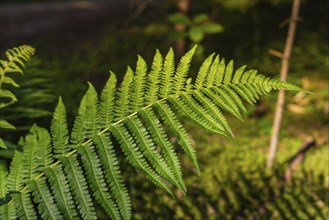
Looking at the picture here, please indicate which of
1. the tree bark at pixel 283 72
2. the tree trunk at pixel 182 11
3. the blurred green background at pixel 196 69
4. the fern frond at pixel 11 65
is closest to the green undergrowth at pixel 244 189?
the blurred green background at pixel 196 69

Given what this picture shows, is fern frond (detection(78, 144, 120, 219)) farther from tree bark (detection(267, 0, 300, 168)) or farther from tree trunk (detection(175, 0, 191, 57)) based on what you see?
tree trunk (detection(175, 0, 191, 57))

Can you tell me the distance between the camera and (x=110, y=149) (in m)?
1.95

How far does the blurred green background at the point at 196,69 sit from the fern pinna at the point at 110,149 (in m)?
0.32

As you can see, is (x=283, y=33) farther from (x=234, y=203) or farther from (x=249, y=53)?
(x=234, y=203)

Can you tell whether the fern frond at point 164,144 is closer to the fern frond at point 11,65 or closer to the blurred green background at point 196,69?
the blurred green background at point 196,69

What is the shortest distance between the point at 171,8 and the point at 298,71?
504 centimetres

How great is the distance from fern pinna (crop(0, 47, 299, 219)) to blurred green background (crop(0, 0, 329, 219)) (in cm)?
32

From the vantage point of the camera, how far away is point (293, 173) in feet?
13.7

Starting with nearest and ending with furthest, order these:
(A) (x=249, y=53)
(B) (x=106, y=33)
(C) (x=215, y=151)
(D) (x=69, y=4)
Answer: (C) (x=215, y=151) → (A) (x=249, y=53) → (B) (x=106, y=33) → (D) (x=69, y=4)

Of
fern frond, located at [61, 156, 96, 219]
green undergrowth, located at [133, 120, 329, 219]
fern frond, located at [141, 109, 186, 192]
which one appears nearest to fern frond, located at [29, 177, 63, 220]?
fern frond, located at [61, 156, 96, 219]

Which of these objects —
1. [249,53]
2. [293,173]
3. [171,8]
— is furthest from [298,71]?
[171,8]

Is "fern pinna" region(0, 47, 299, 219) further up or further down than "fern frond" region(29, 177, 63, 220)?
further up

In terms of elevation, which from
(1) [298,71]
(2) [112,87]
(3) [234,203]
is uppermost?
(2) [112,87]

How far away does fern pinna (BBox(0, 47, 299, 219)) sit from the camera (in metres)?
1.85
